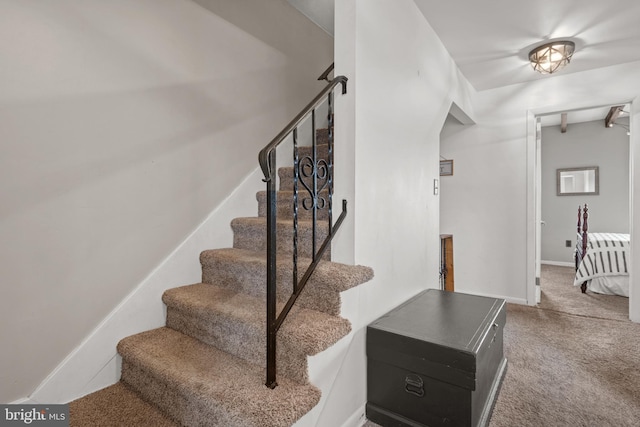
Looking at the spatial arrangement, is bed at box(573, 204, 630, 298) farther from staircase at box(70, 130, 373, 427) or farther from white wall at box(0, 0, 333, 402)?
white wall at box(0, 0, 333, 402)

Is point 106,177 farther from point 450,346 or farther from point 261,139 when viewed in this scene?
point 450,346

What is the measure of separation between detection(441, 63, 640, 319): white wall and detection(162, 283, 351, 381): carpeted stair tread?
114 inches

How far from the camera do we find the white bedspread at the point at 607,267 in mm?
3721

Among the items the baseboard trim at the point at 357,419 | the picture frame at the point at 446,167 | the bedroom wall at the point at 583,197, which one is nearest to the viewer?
the baseboard trim at the point at 357,419

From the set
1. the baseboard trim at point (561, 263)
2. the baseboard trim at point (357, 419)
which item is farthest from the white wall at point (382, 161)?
the baseboard trim at point (561, 263)

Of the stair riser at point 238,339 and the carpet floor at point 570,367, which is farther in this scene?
the carpet floor at point 570,367

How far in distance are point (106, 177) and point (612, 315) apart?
14.2ft

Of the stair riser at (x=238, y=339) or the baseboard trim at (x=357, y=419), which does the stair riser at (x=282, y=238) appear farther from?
the baseboard trim at (x=357, y=419)

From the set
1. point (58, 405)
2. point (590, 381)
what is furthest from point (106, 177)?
point (590, 381)

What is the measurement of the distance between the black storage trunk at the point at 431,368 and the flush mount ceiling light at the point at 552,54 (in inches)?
87.4

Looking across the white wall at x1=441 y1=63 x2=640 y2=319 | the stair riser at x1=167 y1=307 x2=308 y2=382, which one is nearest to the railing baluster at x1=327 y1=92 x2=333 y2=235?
the stair riser at x1=167 y1=307 x2=308 y2=382

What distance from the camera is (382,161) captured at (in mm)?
1738

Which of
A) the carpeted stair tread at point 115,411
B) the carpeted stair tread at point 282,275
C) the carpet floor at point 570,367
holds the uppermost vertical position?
the carpeted stair tread at point 282,275

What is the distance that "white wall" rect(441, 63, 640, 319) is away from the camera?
322 centimetres
